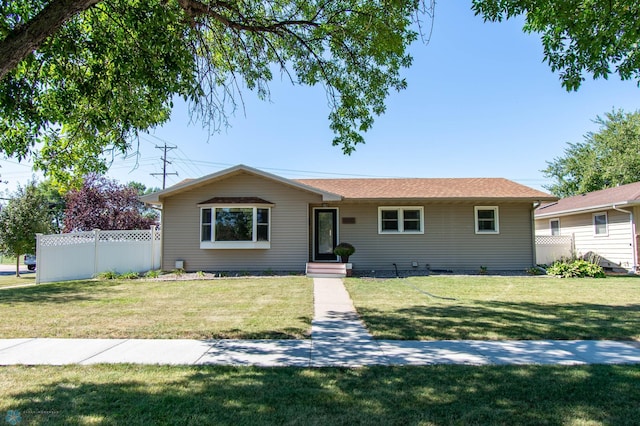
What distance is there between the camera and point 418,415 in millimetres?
3021

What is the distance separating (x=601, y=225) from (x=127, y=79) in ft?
62.1

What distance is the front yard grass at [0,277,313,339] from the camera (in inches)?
226

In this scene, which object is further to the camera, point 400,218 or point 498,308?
point 400,218

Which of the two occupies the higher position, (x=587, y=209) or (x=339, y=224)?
(x=587, y=209)

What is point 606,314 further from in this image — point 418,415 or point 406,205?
point 406,205

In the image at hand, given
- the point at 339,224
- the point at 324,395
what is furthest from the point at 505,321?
the point at 339,224

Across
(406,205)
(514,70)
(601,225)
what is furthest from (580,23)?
(601,225)

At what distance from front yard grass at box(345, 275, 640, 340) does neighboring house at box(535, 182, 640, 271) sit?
3.52 meters

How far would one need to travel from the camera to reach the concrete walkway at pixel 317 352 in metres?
4.41

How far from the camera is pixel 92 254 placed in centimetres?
1380

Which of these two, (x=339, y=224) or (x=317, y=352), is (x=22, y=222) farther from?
(x=317, y=352)

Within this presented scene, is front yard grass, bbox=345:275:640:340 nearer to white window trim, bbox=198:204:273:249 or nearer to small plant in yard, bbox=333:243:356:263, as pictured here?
small plant in yard, bbox=333:243:356:263

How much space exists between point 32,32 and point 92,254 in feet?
40.3

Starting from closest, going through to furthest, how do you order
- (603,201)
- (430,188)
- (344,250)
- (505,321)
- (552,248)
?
(505,321), (344,250), (430,188), (603,201), (552,248)
